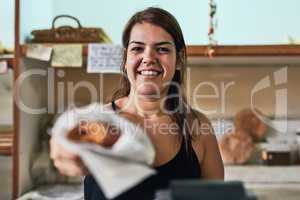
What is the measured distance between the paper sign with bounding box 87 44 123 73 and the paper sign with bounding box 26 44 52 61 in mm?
126

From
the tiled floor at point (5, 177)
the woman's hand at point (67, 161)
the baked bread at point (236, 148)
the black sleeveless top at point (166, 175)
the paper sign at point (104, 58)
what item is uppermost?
the paper sign at point (104, 58)

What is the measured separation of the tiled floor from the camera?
129 centimetres

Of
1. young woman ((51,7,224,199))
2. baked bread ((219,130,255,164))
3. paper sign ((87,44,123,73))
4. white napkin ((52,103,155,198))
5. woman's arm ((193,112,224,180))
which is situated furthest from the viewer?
baked bread ((219,130,255,164))

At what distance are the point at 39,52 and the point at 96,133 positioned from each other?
0.83 meters

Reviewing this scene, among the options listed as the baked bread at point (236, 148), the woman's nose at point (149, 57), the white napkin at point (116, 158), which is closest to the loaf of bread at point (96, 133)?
the white napkin at point (116, 158)

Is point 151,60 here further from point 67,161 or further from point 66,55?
point 66,55

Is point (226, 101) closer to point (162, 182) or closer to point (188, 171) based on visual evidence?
point (188, 171)

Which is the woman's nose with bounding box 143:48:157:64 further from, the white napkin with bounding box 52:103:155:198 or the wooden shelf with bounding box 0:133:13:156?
the wooden shelf with bounding box 0:133:13:156

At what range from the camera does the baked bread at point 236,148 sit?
4.04 ft

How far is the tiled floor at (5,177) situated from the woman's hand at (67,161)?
1.09 meters

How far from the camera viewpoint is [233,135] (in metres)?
1.26

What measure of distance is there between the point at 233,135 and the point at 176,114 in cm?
82

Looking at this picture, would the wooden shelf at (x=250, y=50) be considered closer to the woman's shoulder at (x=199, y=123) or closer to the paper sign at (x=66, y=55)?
the paper sign at (x=66, y=55)

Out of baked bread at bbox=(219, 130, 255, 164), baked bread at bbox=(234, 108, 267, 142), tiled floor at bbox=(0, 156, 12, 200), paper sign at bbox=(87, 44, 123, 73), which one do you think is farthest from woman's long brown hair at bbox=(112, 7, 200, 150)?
tiled floor at bbox=(0, 156, 12, 200)
